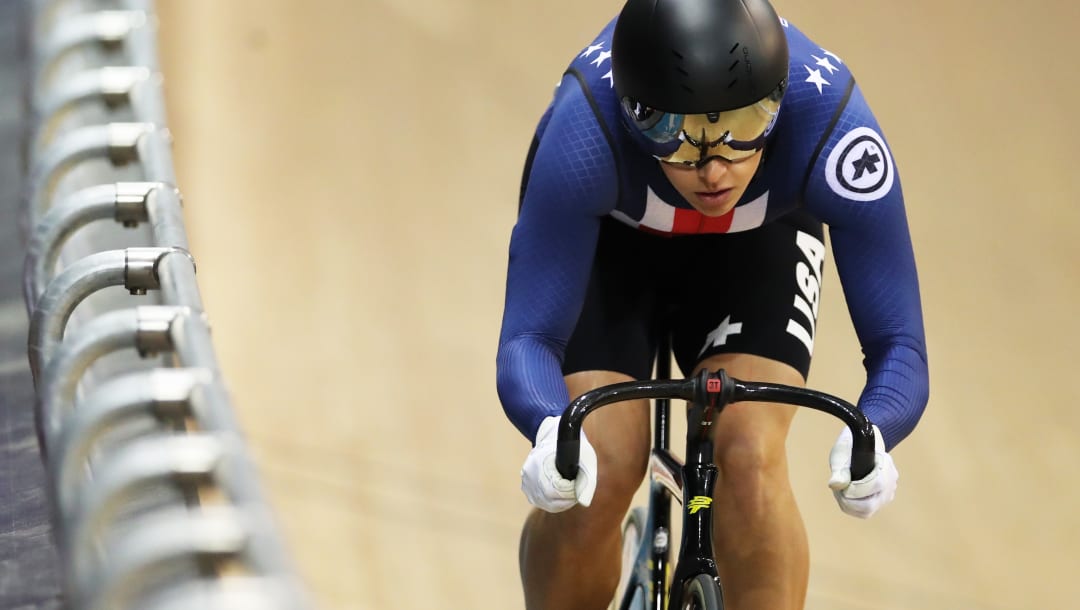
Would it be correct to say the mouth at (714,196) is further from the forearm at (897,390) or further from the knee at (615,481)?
the knee at (615,481)

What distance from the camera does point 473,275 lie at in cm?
562

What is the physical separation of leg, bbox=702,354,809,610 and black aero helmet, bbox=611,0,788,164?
0.49 meters

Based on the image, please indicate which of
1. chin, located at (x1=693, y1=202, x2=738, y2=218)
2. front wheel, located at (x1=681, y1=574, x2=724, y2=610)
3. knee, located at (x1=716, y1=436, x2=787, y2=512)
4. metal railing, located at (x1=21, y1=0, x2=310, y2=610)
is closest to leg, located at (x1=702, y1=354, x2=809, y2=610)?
knee, located at (x1=716, y1=436, x2=787, y2=512)

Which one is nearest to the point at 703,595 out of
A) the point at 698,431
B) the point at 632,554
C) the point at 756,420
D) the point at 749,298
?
the point at 698,431

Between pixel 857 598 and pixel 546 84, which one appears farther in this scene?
pixel 546 84

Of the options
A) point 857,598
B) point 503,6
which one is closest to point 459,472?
point 857,598

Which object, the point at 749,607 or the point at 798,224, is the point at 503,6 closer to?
the point at 798,224

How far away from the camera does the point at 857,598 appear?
4.60 metres

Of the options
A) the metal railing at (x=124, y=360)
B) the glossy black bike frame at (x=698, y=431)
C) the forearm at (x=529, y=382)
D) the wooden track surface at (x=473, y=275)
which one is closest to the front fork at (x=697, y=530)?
the glossy black bike frame at (x=698, y=431)

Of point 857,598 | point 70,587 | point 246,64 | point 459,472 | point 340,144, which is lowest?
point 857,598

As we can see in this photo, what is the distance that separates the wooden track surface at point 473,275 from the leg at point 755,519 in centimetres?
216

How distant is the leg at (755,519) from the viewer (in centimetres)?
241

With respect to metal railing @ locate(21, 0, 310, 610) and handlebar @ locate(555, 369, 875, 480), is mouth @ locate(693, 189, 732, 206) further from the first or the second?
metal railing @ locate(21, 0, 310, 610)

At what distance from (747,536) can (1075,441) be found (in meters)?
2.92
